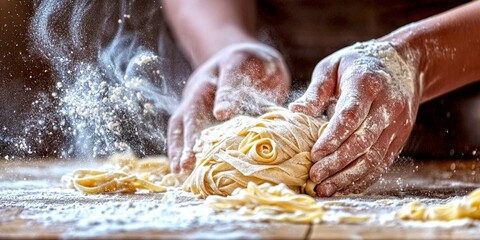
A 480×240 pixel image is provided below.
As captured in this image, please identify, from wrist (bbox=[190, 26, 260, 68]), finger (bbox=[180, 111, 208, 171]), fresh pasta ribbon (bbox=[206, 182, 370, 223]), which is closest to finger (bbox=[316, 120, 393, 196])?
fresh pasta ribbon (bbox=[206, 182, 370, 223])

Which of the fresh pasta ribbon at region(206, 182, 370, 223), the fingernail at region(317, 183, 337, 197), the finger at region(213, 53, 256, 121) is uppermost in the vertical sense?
the finger at region(213, 53, 256, 121)

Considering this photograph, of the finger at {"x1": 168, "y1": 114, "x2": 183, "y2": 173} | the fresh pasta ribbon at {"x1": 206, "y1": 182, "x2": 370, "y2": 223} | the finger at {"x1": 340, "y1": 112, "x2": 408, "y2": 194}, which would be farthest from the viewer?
the finger at {"x1": 168, "y1": 114, "x2": 183, "y2": 173}

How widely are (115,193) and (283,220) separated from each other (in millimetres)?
1207

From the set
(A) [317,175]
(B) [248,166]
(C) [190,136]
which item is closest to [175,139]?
(C) [190,136]

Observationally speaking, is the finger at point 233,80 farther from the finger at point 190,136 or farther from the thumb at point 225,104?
the finger at point 190,136

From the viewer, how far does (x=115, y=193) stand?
2.99 m

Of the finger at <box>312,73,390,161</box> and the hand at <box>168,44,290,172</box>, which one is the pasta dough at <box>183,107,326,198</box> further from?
the hand at <box>168,44,290,172</box>

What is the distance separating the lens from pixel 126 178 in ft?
10.00

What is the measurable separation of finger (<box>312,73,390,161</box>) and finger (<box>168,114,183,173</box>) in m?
0.96

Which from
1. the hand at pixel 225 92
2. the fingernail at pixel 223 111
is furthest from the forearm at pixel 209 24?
the fingernail at pixel 223 111

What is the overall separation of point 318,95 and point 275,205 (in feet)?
2.72

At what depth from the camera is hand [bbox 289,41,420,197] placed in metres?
2.66

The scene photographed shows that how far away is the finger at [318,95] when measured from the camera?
2.85m

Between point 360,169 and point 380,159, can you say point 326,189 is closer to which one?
point 360,169
